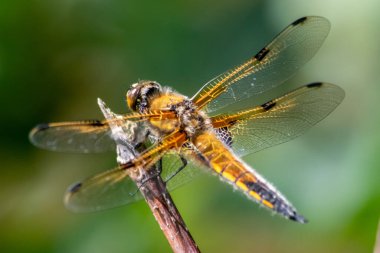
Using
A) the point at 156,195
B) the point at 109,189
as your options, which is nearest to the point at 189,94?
the point at 109,189

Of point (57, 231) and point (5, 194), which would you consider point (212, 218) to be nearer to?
point (57, 231)

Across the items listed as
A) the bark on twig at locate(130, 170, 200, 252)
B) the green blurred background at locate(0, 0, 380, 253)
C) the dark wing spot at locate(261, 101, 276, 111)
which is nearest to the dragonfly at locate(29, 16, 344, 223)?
the dark wing spot at locate(261, 101, 276, 111)

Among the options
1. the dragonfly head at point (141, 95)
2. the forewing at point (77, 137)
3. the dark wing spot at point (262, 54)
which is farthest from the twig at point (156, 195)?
the dark wing spot at point (262, 54)

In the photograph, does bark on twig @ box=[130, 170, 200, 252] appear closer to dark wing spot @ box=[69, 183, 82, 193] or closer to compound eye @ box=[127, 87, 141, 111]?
dark wing spot @ box=[69, 183, 82, 193]

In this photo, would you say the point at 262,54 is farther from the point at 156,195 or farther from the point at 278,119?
the point at 156,195

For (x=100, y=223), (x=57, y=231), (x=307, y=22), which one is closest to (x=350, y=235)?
(x=307, y=22)

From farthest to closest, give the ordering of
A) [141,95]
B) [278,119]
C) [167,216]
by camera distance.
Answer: [141,95], [278,119], [167,216]
